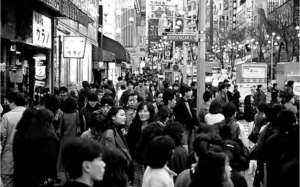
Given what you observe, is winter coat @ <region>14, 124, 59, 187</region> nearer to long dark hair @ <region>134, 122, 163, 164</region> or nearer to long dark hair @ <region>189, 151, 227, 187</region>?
long dark hair @ <region>134, 122, 163, 164</region>

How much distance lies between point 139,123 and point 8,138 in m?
2.11

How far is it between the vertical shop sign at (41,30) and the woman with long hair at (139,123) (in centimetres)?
1066

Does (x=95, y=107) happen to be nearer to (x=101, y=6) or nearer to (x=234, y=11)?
(x=101, y=6)

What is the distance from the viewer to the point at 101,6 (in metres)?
52.3

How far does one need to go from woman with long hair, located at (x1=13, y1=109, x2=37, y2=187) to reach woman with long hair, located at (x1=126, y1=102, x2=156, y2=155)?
1.95 m

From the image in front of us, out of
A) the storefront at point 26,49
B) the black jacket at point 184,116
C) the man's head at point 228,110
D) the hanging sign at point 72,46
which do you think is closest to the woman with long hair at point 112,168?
the man's head at point 228,110

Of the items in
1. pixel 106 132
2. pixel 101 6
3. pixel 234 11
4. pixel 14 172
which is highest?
pixel 234 11

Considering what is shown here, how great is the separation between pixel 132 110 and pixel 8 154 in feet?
12.7

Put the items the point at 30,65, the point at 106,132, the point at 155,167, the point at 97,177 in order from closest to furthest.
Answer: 1. the point at 97,177
2. the point at 155,167
3. the point at 106,132
4. the point at 30,65

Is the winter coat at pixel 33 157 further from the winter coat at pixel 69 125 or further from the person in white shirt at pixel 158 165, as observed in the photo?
the person in white shirt at pixel 158 165

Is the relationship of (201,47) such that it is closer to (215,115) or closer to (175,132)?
(215,115)

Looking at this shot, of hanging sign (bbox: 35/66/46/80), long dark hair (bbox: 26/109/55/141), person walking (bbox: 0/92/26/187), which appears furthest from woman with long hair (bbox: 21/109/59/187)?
hanging sign (bbox: 35/66/46/80)

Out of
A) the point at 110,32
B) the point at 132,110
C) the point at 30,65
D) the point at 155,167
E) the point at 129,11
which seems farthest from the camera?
the point at 129,11

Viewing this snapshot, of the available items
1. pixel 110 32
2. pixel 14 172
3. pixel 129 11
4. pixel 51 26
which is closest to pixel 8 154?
pixel 14 172
